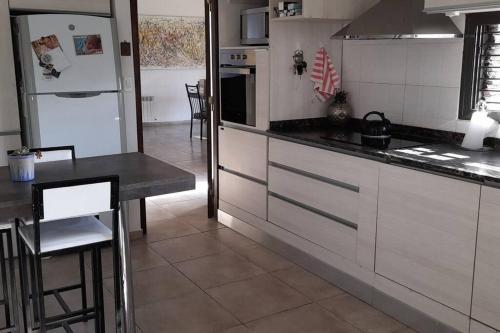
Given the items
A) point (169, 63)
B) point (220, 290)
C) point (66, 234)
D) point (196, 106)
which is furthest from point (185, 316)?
point (169, 63)

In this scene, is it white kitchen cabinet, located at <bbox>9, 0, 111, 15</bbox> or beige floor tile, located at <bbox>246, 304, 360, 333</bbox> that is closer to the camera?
beige floor tile, located at <bbox>246, 304, 360, 333</bbox>

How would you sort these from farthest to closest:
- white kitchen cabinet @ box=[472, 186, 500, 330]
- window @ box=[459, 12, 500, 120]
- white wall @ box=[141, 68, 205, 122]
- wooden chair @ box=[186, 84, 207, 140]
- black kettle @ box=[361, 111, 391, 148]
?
white wall @ box=[141, 68, 205, 122]
wooden chair @ box=[186, 84, 207, 140]
black kettle @ box=[361, 111, 391, 148]
window @ box=[459, 12, 500, 120]
white kitchen cabinet @ box=[472, 186, 500, 330]

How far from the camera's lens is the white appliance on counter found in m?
3.63

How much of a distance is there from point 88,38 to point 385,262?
2.57m

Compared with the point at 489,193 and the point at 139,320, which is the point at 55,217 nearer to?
the point at 139,320

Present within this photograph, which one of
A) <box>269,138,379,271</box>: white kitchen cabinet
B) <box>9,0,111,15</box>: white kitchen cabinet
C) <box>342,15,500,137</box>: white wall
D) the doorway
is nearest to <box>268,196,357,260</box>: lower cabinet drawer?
<box>269,138,379,271</box>: white kitchen cabinet

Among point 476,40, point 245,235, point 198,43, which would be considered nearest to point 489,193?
point 476,40

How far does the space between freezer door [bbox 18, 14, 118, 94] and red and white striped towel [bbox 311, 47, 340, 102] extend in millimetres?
1524

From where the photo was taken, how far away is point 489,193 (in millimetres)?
2369

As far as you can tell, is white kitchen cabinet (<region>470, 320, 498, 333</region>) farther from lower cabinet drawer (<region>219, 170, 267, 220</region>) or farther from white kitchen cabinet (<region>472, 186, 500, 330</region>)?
lower cabinet drawer (<region>219, 170, 267, 220</region>)

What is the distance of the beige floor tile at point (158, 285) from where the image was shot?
10.7 feet

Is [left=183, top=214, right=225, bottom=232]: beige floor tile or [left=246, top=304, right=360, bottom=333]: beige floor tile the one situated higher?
[left=183, top=214, right=225, bottom=232]: beige floor tile

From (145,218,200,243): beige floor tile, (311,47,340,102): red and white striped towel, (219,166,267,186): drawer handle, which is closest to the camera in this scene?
(311,47,340,102): red and white striped towel

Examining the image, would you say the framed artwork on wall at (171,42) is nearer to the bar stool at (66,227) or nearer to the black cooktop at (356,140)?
the black cooktop at (356,140)
